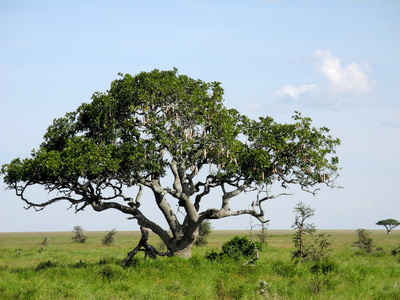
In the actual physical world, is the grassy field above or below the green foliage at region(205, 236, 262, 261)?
below

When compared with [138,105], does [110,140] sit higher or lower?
lower

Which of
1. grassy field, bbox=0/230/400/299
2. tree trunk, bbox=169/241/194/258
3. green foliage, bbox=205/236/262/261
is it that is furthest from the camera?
green foliage, bbox=205/236/262/261

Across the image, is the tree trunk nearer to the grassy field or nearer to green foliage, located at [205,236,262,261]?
green foliage, located at [205,236,262,261]

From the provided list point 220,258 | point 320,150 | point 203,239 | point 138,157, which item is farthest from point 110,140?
point 203,239

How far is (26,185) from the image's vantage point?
31109mm

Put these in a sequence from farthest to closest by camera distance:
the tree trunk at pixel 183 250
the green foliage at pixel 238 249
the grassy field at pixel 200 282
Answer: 1. the green foliage at pixel 238 249
2. the tree trunk at pixel 183 250
3. the grassy field at pixel 200 282

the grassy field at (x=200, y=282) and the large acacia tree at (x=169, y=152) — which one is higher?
the large acacia tree at (x=169, y=152)

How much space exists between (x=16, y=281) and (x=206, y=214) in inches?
518

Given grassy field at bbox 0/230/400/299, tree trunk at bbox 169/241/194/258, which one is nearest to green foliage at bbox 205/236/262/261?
tree trunk at bbox 169/241/194/258

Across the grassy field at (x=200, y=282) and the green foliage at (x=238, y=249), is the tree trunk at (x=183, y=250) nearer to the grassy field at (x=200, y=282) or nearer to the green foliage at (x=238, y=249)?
the green foliage at (x=238, y=249)

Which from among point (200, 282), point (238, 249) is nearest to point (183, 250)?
point (238, 249)

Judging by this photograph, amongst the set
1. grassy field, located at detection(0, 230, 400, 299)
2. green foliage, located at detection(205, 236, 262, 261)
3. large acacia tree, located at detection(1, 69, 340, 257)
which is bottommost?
grassy field, located at detection(0, 230, 400, 299)

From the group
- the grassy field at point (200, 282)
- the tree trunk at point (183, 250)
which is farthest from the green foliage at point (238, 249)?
the grassy field at point (200, 282)

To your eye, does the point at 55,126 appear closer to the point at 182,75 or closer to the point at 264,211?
the point at 182,75
